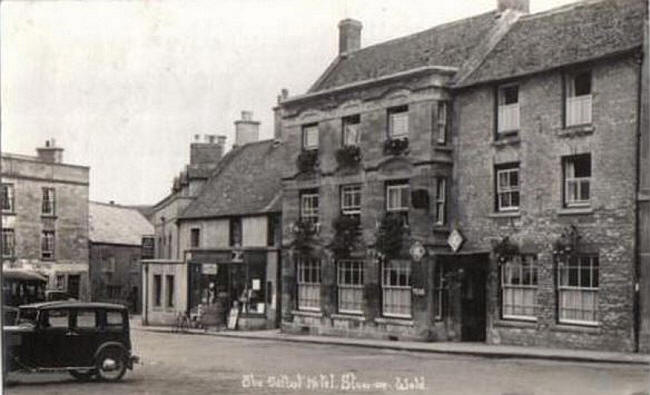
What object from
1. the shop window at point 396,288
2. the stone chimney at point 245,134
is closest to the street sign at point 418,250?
the shop window at point 396,288

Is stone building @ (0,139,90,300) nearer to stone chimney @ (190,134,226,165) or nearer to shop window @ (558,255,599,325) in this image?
shop window @ (558,255,599,325)

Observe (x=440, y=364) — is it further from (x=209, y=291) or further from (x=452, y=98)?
(x=209, y=291)

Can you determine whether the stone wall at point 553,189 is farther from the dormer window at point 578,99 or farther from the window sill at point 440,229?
the window sill at point 440,229

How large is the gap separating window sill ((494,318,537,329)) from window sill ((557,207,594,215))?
2927 mm

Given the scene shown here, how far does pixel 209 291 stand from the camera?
36.9m

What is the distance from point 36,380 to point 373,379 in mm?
6045

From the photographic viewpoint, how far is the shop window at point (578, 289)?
23.2 metres

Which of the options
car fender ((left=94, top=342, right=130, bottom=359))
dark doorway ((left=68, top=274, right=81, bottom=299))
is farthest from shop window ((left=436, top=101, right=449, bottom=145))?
car fender ((left=94, top=342, right=130, bottom=359))

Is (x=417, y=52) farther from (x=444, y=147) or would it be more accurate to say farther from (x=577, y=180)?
(x=577, y=180)

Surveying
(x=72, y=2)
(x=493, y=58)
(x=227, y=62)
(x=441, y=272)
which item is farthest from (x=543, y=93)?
(x=72, y=2)

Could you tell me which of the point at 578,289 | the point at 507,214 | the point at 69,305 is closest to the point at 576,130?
the point at 507,214

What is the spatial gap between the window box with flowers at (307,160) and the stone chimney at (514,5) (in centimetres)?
733

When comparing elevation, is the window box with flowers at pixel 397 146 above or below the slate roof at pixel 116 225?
above

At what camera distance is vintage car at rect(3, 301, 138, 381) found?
16812 mm
